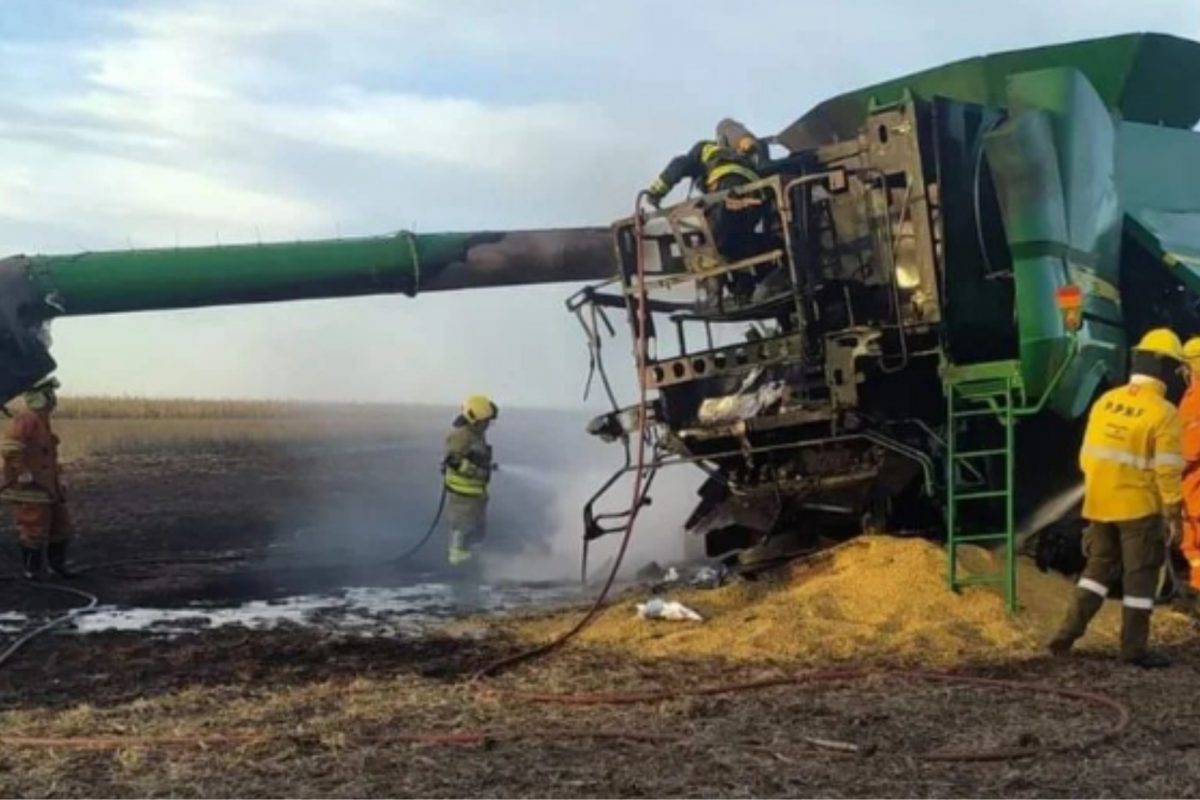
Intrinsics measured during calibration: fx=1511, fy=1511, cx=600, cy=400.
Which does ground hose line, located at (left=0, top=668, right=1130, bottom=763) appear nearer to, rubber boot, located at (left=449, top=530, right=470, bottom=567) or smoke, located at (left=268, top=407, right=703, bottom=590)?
smoke, located at (left=268, top=407, right=703, bottom=590)

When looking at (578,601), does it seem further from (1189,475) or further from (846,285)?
(1189,475)

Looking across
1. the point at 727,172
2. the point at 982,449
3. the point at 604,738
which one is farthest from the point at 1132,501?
the point at 727,172

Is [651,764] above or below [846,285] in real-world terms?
below

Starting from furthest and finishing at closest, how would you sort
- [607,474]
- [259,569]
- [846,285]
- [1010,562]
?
[607,474]
[259,569]
[846,285]
[1010,562]

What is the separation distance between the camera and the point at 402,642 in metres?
8.67

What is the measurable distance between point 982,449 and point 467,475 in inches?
187

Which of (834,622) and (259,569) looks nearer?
(834,622)

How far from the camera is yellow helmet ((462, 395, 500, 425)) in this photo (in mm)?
12938

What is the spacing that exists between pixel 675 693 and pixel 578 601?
4.48 m

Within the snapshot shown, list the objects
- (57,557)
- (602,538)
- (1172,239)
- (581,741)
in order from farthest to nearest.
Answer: (602,538) < (57,557) < (1172,239) < (581,741)

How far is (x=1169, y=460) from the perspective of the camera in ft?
24.6

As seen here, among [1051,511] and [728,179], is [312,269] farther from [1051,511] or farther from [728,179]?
[1051,511]

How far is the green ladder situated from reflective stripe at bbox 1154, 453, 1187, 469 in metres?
0.92

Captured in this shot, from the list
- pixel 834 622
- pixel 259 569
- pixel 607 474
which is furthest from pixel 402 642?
pixel 607 474
